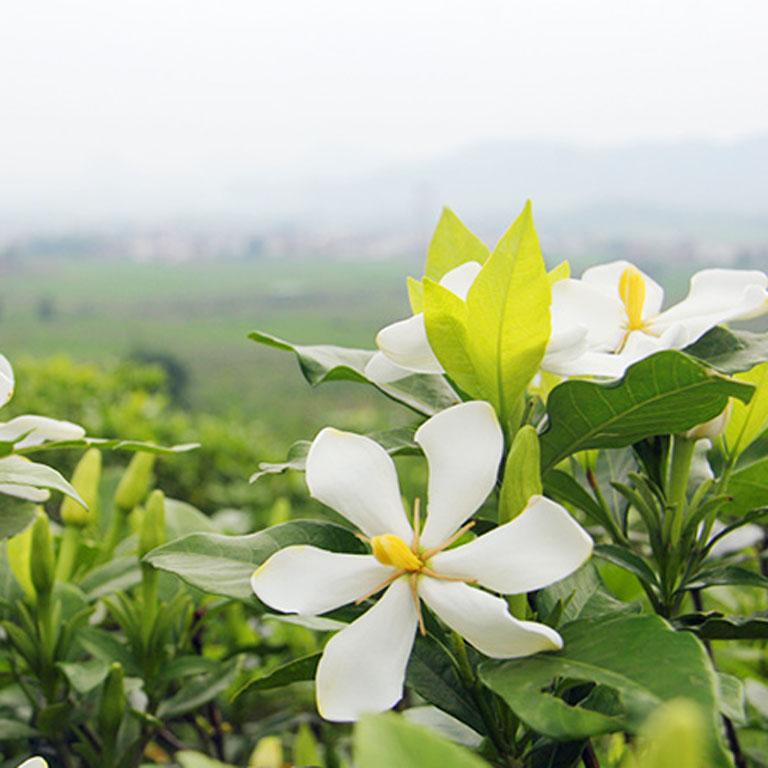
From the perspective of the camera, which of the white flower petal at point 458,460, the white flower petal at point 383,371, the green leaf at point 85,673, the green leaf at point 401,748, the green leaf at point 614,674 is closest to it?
the green leaf at point 401,748

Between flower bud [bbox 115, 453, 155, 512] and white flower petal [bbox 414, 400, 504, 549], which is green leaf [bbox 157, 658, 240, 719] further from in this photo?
white flower petal [bbox 414, 400, 504, 549]

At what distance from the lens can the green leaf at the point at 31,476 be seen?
1.90ft

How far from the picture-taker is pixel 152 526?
804 mm

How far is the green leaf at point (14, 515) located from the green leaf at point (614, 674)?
42 cm

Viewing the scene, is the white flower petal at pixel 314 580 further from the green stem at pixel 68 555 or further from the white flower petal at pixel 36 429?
the green stem at pixel 68 555

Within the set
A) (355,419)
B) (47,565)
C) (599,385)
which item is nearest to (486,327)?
(599,385)

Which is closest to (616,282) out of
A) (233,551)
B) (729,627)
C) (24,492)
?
(729,627)

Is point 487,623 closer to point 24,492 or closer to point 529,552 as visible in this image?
point 529,552

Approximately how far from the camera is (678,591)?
67 cm

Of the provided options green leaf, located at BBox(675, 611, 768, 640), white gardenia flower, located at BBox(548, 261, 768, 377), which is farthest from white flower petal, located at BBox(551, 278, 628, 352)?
green leaf, located at BBox(675, 611, 768, 640)

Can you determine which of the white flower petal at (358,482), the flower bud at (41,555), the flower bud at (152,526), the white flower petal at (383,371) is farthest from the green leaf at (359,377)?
the flower bud at (41,555)

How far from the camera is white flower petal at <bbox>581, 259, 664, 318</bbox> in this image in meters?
0.71

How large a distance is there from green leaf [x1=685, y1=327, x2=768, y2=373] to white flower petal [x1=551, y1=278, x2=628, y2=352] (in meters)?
0.06

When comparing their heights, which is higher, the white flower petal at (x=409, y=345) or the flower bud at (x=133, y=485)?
the white flower petal at (x=409, y=345)
